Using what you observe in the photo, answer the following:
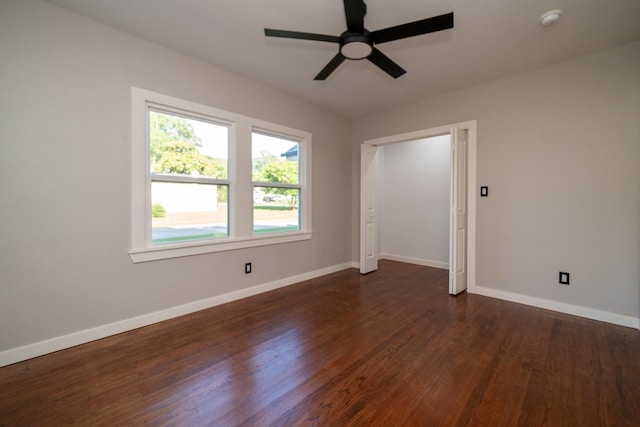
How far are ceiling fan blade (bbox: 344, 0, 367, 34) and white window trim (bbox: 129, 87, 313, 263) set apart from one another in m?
1.88

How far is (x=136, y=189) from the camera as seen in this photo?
2.56 m

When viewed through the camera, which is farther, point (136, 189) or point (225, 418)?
point (136, 189)

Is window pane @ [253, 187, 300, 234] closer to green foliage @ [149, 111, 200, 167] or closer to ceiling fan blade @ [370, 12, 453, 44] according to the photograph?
green foliage @ [149, 111, 200, 167]

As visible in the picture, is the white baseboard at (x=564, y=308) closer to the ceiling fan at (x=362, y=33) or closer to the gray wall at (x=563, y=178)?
the gray wall at (x=563, y=178)

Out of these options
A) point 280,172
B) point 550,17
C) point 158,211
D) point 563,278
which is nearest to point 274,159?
point 280,172

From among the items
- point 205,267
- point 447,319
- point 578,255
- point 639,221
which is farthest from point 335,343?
point 639,221

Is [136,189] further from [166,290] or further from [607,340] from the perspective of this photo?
[607,340]

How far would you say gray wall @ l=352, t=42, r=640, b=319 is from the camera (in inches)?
105

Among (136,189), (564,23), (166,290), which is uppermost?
(564,23)

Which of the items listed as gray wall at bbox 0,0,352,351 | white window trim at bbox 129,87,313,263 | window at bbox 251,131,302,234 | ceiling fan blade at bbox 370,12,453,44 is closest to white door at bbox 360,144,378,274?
white window trim at bbox 129,87,313,263

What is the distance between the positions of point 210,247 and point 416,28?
9.18ft

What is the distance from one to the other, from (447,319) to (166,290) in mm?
2890

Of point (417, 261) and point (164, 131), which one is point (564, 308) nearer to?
A: point (417, 261)

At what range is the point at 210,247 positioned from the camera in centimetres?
310
